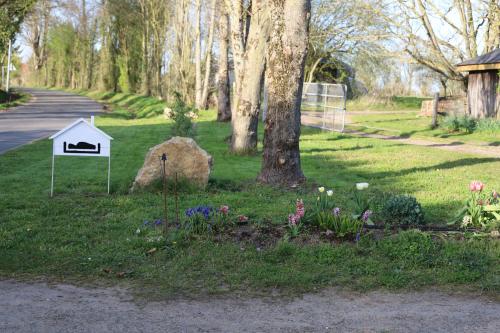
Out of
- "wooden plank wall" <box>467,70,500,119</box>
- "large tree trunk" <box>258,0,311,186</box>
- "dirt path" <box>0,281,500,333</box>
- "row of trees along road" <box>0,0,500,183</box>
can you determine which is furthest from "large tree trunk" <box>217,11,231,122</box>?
"dirt path" <box>0,281,500,333</box>

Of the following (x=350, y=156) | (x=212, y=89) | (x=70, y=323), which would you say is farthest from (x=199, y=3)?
(x=70, y=323)

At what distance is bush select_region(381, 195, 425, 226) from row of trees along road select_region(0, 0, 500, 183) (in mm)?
3169

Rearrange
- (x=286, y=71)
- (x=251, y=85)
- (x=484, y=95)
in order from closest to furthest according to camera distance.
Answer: (x=286, y=71) → (x=251, y=85) → (x=484, y=95)

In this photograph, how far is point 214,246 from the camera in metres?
6.56

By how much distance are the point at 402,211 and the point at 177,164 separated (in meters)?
4.16

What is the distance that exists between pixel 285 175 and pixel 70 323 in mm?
6142

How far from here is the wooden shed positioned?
27.5m

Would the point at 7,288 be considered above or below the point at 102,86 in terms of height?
below

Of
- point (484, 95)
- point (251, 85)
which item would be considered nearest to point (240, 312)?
point (251, 85)

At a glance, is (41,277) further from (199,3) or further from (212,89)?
(212,89)

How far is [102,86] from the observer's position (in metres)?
62.9

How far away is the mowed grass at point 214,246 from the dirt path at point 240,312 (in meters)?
0.30

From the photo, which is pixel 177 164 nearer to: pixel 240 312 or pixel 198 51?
pixel 240 312

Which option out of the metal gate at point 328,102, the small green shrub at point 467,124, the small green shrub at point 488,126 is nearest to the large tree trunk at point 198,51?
the metal gate at point 328,102
